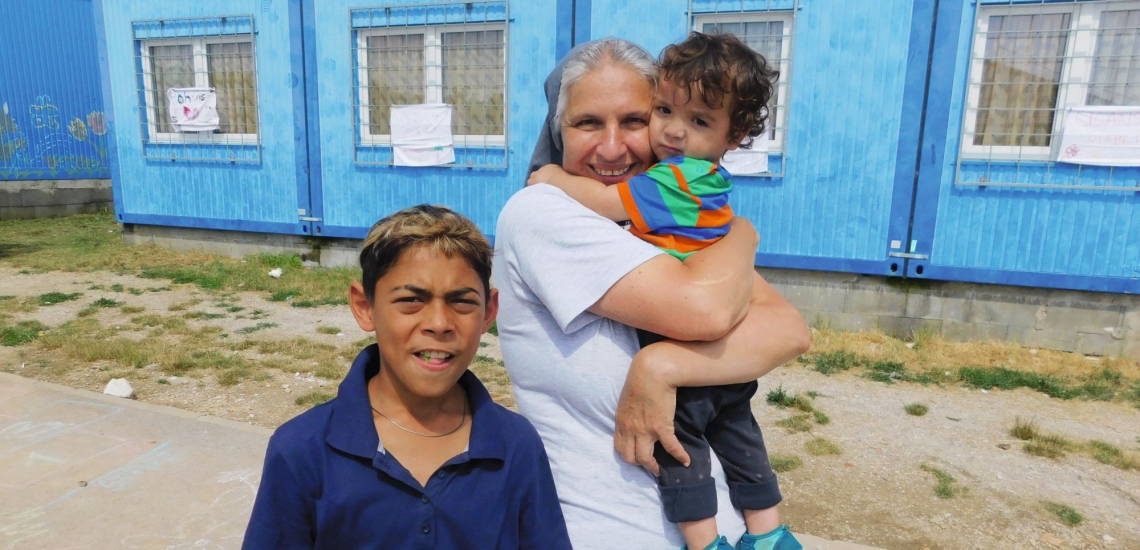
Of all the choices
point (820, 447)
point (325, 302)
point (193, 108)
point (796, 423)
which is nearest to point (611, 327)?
point (820, 447)

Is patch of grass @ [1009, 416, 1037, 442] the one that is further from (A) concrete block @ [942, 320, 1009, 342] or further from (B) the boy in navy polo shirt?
(B) the boy in navy polo shirt

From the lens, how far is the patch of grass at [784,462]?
398cm

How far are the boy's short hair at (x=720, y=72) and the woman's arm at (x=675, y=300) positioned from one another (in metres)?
0.45

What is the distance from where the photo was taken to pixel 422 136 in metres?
8.05

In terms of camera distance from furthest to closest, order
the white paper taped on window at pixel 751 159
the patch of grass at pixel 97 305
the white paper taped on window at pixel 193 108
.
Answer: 1. the white paper taped on window at pixel 193 108
2. the patch of grass at pixel 97 305
3. the white paper taped on window at pixel 751 159

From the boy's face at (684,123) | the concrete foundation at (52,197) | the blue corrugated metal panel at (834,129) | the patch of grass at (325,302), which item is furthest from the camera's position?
the concrete foundation at (52,197)

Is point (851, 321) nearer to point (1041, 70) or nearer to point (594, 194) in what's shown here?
point (1041, 70)

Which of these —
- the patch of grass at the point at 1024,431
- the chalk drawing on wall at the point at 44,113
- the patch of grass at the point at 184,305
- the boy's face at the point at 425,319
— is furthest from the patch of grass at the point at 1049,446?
the chalk drawing on wall at the point at 44,113

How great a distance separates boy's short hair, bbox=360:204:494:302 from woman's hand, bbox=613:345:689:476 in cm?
43

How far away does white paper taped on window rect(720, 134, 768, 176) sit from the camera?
6.70 metres

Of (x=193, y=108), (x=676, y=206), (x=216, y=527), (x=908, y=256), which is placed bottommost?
(x=216, y=527)

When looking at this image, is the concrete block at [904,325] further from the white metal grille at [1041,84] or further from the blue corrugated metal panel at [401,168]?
the blue corrugated metal panel at [401,168]

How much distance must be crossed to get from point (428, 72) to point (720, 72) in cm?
A: 697

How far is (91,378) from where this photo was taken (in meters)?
5.07
